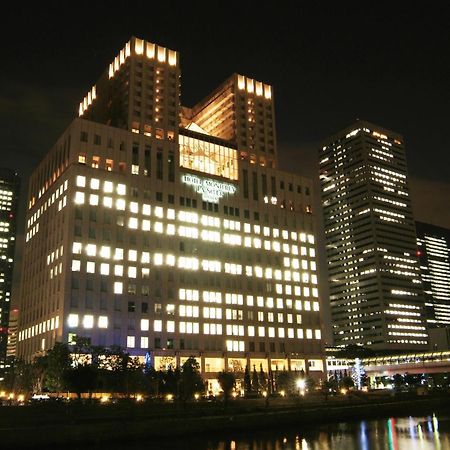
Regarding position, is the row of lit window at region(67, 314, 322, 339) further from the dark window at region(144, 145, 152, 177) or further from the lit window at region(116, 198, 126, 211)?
the dark window at region(144, 145, 152, 177)

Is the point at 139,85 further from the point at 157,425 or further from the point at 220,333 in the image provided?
the point at 157,425

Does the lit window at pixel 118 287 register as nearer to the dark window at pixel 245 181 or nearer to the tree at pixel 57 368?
the tree at pixel 57 368

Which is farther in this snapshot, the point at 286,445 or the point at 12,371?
the point at 12,371

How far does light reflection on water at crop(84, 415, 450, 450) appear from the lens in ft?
211

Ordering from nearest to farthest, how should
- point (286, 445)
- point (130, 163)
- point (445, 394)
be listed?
point (286, 445), point (445, 394), point (130, 163)

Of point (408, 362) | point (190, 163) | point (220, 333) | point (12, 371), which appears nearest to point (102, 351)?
point (12, 371)

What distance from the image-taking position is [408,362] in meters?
183

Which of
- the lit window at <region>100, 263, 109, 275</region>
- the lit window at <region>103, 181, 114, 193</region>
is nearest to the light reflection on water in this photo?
the lit window at <region>100, 263, 109, 275</region>

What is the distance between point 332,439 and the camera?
71.8 meters

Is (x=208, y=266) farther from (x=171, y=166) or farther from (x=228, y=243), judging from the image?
(x=171, y=166)

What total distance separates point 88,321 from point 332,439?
6734cm

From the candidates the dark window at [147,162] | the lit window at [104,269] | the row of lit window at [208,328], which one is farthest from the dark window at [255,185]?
the lit window at [104,269]

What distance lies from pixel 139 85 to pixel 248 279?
63.8 meters

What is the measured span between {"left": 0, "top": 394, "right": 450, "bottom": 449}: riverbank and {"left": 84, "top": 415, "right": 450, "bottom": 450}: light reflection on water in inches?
73.2
